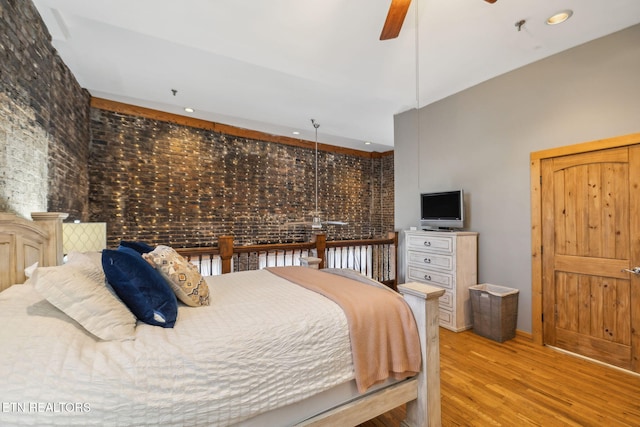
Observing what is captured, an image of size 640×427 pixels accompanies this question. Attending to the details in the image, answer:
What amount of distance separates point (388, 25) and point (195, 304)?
2185 millimetres

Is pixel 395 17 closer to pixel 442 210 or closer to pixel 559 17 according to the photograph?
pixel 559 17

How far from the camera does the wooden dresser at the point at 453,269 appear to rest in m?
3.19

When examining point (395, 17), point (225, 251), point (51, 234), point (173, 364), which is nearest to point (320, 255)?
point (225, 251)

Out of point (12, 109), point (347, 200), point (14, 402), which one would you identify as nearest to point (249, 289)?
point (14, 402)

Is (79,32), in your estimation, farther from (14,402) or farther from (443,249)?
(443,249)

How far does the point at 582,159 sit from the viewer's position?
8.64 feet

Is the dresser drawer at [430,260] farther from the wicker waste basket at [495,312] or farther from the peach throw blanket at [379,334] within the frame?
the peach throw blanket at [379,334]

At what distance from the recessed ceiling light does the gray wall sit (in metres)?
0.53

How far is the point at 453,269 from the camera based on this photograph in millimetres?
3199

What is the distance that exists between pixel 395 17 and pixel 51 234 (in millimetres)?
2841

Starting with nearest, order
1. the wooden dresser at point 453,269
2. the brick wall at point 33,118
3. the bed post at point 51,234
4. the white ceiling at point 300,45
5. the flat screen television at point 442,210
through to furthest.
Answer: the brick wall at point 33,118 < the bed post at point 51,234 < the white ceiling at point 300,45 < the wooden dresser at point 453,269 < the flat screen television at point 442,210

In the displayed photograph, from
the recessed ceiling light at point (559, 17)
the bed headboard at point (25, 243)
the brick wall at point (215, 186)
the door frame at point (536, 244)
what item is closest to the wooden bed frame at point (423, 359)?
the bed headboard at point (25, 243)

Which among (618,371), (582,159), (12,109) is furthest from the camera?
(582,159)

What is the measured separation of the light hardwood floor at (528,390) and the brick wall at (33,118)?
3015 mm
